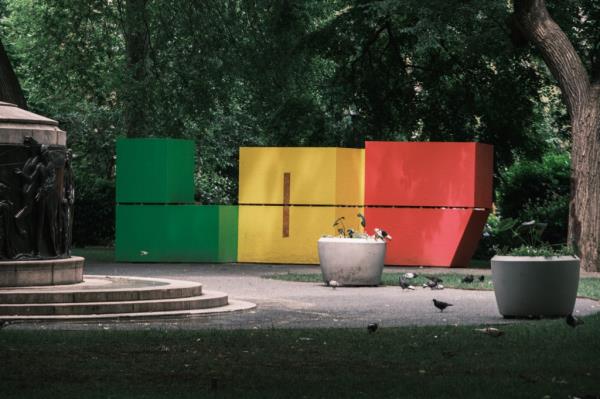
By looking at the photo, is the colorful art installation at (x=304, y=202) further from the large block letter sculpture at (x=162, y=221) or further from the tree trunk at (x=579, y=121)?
the tree trunk at (x=579, y=121)

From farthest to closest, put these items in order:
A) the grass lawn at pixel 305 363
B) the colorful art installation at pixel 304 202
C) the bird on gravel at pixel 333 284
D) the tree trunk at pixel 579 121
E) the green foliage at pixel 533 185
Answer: the green foliage at pixel 533 185
the colorful art installation at pixel 304 202
the tree trunk at pixel 579 121
the bird on gravel at pixel 333 284
the grass lawn at pixel 305 363

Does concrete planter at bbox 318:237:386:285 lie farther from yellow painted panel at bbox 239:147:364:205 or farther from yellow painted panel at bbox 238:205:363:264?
yellow painted panel at bbox 239:147:364:205

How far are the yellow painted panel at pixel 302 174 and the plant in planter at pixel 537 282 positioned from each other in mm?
13583

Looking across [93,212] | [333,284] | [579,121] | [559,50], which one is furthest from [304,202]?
[93,212]

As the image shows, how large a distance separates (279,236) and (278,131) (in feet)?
20.1

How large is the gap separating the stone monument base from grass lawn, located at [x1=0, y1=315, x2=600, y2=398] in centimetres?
331

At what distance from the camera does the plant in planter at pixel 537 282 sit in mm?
15516

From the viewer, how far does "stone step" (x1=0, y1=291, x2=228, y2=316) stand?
50.2ft

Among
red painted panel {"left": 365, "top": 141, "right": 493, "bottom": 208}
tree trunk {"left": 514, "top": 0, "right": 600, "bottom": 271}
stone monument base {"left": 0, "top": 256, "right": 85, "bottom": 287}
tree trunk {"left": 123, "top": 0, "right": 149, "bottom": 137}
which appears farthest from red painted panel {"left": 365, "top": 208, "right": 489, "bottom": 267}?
stone monument base {"left": 0, "top": 256, "right": 85, "bottom": 287}

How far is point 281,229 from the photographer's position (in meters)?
29.5

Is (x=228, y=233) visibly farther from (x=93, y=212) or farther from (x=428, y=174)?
(x=93, y=212)

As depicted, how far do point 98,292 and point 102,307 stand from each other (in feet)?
1.36

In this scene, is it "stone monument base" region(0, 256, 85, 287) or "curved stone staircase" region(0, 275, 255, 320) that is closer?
"curved stone staircase" region(0, 275, 255, 320)

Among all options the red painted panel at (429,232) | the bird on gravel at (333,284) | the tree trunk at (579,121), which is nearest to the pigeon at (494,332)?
the bird on gravel at (333,284)
